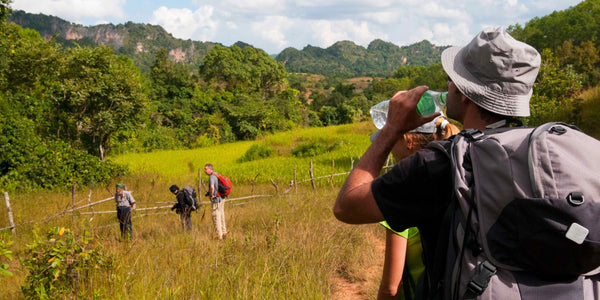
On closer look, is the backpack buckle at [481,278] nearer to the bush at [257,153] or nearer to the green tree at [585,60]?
the bush at [257,153]

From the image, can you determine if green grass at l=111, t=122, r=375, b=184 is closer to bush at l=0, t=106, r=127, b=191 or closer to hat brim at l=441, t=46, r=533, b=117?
bush at l=0, t=106, r=127, b=191

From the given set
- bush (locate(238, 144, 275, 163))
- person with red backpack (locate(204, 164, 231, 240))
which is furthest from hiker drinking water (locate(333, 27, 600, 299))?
bush (locate(238, 144, 275, 163))

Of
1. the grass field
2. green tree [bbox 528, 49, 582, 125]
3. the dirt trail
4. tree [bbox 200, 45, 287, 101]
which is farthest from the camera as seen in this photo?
tree [bbox 200, 45, 287, 101]

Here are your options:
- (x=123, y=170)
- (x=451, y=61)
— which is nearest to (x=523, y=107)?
(x=451, y=61)

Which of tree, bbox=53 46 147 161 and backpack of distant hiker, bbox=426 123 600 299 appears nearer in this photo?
backpack of distant hiker, bbox=426 123 600 299

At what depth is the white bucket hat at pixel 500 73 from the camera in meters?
1.08

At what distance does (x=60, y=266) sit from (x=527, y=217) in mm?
3421

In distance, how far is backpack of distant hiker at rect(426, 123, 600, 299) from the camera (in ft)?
2.73

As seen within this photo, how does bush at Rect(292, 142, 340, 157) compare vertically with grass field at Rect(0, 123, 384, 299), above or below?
below

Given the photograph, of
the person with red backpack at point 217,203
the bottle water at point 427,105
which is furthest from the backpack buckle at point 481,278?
the person with red backpack at point 217,203

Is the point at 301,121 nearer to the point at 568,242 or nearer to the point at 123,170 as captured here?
the point at 123,170

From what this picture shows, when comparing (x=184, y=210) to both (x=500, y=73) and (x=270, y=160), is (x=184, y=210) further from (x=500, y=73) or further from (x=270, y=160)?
(x=270, y=160)

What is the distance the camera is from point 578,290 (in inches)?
34.7

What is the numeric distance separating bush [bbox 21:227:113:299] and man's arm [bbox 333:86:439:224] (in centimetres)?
287
